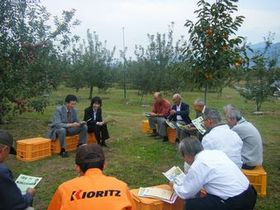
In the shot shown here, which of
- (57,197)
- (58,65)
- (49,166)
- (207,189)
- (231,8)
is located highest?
(231,8)

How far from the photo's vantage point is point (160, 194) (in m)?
4.78

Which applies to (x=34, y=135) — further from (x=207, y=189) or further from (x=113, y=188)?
(x=113, y=188)

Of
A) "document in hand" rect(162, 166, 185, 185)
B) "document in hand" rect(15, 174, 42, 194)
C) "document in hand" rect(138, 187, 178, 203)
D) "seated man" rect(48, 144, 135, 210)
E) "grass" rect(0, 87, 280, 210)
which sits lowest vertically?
"grass" rect(0, 87, 280, 210)

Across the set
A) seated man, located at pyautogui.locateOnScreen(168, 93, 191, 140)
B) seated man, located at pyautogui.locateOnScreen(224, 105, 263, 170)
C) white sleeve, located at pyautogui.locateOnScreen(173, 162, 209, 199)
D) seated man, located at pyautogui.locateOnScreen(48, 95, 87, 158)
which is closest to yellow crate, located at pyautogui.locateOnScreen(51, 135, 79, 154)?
seated man, located at pyautogui.locateOnScreen(48, 95, 87, 158)

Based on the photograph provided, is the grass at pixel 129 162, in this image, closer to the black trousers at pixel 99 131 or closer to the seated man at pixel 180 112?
the black trousers at pixel 99 131

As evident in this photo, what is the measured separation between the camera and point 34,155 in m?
8.24

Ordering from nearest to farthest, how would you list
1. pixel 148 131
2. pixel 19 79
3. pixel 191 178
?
pixel 191 178
pixel 19 79
pixel 148 131

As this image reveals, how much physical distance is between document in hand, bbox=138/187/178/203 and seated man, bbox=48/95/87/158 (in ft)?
13.3

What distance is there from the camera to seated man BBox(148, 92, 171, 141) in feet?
34.5

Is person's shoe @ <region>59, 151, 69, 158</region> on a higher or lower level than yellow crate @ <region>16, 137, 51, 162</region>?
lower

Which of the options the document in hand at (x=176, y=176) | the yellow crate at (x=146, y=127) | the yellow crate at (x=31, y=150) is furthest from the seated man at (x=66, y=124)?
the document in hand at (x=176, y=176)

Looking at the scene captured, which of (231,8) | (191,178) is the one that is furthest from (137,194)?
(231,8)

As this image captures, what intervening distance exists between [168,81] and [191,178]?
16.4 m

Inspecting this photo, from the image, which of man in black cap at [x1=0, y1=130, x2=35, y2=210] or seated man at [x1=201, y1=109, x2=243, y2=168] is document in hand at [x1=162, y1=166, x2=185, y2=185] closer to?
seated man at [x1=201, y1=109, x2=243, y2=168]
